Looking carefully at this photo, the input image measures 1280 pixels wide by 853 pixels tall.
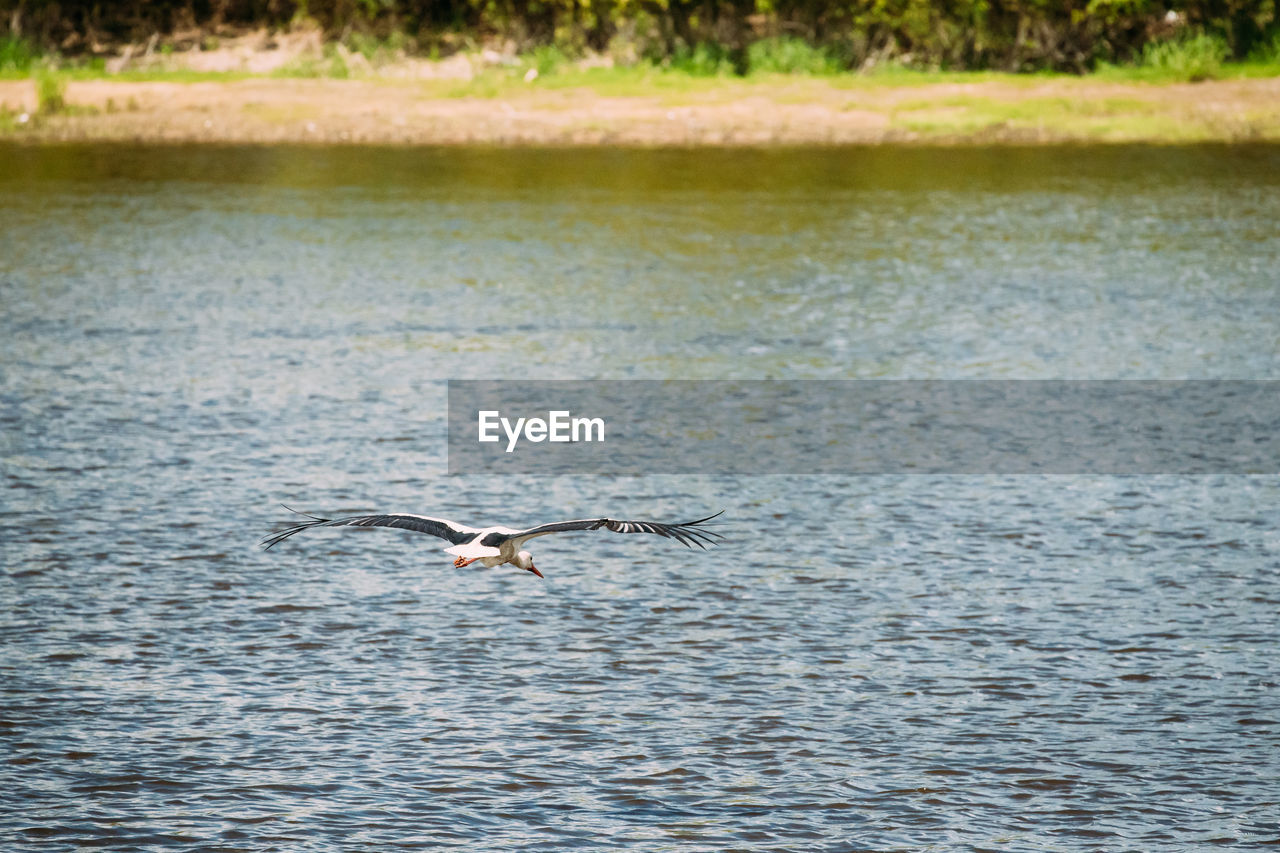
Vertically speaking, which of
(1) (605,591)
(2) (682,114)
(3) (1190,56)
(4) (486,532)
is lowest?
(1) (605,591)

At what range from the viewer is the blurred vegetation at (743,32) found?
194 ft

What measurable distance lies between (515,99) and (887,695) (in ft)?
143

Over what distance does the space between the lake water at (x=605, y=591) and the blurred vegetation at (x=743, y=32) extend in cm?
2562

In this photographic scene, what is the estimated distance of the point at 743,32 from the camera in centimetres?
6103

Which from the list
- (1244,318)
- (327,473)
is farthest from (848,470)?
(1244,318)

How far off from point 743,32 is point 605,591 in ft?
153

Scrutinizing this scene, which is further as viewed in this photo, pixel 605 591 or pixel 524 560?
pixel 605 591

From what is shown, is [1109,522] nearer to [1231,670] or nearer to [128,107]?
[1231,670]

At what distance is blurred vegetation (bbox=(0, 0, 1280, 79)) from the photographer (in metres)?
59.2

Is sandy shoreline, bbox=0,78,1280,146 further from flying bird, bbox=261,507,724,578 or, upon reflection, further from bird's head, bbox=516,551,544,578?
flying bird, bbox=261,507,724,578

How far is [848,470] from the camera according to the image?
20.8 m

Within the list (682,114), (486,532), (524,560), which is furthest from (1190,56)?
(486,532)

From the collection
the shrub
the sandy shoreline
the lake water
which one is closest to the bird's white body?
the lake water

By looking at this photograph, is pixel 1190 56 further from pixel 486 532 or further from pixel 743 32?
pixel 486 532
